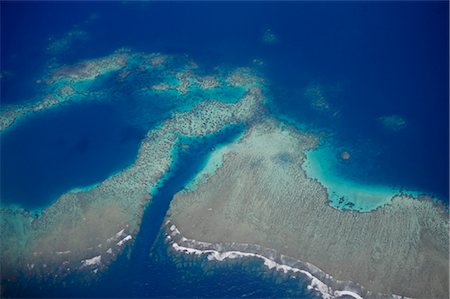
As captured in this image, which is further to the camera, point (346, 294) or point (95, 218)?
point (95, 218)

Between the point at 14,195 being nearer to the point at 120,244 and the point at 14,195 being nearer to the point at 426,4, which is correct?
the point at 120,244

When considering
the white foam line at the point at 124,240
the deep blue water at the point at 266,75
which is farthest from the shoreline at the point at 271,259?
the white foam line at the point at 124,240

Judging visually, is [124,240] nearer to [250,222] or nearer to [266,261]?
[250,222]

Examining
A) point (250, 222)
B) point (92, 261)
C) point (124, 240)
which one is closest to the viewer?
point (92, 261)

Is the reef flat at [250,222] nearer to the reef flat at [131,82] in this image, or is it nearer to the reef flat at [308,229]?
the reef flat at [308,229]

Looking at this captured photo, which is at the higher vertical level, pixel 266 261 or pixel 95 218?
pixel 95 218

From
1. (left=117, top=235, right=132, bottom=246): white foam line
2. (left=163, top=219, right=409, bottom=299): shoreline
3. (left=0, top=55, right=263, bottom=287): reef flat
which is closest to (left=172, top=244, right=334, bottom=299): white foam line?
(left=163, top=219, right=409, bottom=299): shoreline

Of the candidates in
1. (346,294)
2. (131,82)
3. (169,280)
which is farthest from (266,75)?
(346,294)
